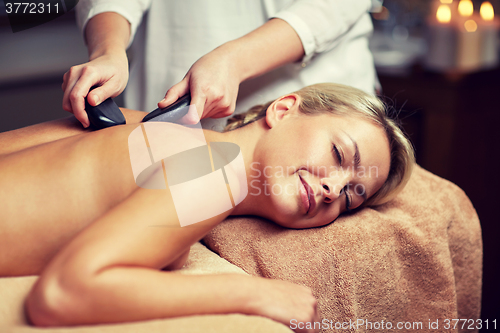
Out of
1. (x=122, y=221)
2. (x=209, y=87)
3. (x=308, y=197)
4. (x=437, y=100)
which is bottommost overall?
(x=437, y=100)

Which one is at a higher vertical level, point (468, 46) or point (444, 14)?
point (444, 14)

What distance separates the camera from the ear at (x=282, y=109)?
32.3 inches

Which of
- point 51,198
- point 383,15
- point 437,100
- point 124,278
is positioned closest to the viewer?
point 124,278

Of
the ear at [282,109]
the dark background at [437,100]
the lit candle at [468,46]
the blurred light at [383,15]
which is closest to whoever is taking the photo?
the ear at [282,109]

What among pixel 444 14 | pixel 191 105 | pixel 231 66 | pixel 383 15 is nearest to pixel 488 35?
pixel 444 14

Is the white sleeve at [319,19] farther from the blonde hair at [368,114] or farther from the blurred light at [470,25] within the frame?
the blurred light at [470,25]

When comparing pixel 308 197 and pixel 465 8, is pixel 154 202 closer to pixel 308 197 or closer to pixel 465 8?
pixel 308 197

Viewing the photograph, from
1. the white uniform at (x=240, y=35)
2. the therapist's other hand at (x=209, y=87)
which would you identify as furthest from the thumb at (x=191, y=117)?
the white uniform at (x=240, y=35)

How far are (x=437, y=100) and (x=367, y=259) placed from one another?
1082 millimetres

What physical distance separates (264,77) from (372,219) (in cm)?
46

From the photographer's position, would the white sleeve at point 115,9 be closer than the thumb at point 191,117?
No

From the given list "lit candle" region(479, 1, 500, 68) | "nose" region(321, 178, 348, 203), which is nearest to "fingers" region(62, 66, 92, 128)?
"nose" region(321, 178, 348, 203)

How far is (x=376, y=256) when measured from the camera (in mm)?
741

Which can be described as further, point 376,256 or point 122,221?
point 376,256
